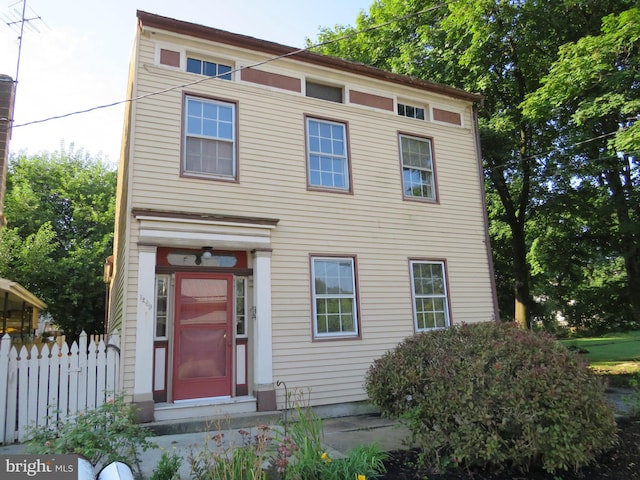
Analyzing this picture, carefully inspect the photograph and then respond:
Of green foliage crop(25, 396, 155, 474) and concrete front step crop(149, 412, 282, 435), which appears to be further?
concrete front step crop(149, 412, 282, 435)

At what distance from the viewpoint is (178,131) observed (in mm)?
7617

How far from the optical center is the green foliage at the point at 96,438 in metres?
3.46

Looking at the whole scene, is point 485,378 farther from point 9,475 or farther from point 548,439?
point 9,475

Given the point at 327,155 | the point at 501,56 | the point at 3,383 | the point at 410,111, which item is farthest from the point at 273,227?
the point at 501,56

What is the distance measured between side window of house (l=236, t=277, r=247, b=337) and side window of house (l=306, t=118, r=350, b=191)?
2414mm

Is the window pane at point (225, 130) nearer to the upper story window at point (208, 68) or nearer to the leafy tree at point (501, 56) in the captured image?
the upper story window at point (208, 68)

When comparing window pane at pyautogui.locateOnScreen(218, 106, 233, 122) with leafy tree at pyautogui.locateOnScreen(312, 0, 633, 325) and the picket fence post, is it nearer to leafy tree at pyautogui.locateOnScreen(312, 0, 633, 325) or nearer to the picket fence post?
the picket fence post

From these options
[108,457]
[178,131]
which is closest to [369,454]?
[108,457]

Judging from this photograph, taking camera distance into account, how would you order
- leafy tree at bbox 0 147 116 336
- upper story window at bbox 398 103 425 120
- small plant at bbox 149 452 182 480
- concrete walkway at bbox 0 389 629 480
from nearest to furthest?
small plant at bbox 149 452 182 480
concrete walkway at bbox 0 389 629 480
upper story window at bbox 398 103 425 120
leafy tree at bbox 0 147 116 336

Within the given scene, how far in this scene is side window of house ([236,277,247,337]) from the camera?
764 cm

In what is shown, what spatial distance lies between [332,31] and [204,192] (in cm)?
1423

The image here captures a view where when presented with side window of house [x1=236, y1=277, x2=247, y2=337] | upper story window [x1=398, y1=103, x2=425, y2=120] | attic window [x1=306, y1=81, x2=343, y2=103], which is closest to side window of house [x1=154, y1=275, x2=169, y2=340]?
side window of house [x1=236, y1=277, x2=247, y2=337]

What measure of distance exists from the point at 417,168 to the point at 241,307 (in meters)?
5.18

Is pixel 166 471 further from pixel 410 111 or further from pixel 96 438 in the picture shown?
pixel 410 111
